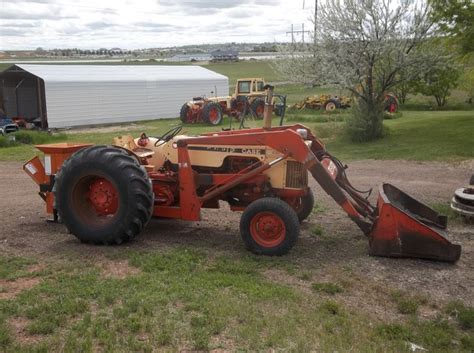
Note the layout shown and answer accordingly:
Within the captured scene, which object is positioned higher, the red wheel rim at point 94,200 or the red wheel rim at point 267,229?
the red wheel rim at point 94,200

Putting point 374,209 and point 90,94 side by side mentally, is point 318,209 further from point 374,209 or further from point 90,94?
point 90,94

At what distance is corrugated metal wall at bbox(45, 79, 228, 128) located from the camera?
82.3ft

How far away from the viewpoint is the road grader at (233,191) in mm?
6199

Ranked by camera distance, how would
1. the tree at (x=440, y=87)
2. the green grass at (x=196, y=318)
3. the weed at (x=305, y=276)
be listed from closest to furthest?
the green grass at (x=196, y=318) → the weed at (x=305, y=276) → the tree at (x=440, y=87)

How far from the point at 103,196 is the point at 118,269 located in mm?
1296

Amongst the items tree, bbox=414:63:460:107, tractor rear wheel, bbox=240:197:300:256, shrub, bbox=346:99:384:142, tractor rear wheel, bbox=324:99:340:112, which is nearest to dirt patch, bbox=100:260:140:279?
tractor rear wheel, bbox=240:197:300:256

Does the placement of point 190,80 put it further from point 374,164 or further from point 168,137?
point 168,137

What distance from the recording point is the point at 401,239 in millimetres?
6109

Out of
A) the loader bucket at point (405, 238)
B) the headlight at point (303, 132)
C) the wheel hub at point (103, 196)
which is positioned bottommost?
the loader bucket at point (405, 238)

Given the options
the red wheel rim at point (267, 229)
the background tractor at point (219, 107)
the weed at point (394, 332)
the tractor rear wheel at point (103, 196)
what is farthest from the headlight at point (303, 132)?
the background tractor at point (219, 107)

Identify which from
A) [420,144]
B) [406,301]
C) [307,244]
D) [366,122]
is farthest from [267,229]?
[366,122]

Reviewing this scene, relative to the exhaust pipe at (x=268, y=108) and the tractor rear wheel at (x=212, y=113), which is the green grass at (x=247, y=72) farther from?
the exhaust pipe at (x=268, y=108)

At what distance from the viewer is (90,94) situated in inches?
1047

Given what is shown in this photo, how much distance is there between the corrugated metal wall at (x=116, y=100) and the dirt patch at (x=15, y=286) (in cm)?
2031
